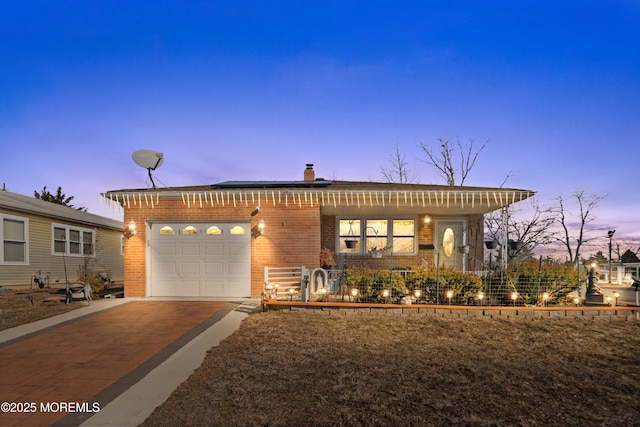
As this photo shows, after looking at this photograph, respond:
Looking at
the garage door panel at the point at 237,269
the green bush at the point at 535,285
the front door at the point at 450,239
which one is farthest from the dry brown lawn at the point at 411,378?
the front door at the point at 450,239

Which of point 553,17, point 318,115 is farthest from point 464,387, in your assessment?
point 318,115

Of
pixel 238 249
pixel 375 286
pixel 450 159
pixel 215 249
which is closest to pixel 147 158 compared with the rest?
pixel 215 249

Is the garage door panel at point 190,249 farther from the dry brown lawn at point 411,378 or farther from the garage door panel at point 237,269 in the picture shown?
Result: the dry brown lawn at point 411,378

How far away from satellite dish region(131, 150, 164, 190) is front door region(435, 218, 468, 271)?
959cm

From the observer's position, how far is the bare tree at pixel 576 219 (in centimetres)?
2288

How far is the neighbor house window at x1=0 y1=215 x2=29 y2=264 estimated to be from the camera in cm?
1286

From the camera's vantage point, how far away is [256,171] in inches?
1857

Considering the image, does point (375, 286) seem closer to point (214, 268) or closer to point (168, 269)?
point (214, 268)

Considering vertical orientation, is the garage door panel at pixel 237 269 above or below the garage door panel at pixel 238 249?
below

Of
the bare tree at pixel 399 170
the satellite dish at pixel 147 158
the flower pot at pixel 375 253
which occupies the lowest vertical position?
the flower pot at pixel 375 253

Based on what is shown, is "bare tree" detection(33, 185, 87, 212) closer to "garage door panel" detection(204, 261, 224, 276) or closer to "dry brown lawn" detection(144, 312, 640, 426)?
"garage door panel" detection(204, 261, 224, 276)

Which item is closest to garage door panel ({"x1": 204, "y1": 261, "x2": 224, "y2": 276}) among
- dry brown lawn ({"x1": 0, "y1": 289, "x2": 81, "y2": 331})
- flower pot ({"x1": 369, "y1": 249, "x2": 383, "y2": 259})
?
dry brown lawn ({"x1": 0, "y1": 289, "x2": 81, "y2": 331})

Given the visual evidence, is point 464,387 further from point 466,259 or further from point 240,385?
point 466,259

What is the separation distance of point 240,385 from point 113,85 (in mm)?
13956
